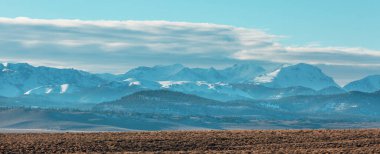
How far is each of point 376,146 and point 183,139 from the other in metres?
20.3

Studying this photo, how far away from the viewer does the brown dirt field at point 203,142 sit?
81731 millimetres

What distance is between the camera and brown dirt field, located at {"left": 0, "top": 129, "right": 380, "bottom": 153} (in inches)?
3218

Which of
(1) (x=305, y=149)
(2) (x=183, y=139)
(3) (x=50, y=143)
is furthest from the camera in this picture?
(2) (x=183, y=139)

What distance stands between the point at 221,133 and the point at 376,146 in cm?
2207

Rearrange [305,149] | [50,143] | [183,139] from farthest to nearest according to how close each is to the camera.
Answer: [183,139] < [50,143] < [305,149]

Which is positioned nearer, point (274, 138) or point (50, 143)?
point (50, 143)

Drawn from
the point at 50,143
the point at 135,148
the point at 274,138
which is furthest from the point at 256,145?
the point at 50,143

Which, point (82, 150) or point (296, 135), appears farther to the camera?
point (296, 135)

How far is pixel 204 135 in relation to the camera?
96.3m

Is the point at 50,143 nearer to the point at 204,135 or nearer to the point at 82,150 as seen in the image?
the point at 82,150

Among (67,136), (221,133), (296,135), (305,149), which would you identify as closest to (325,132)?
(296,135)

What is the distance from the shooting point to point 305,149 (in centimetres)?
7981

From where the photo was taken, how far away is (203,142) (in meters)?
89.4

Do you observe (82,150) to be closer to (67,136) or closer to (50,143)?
(50,143)
